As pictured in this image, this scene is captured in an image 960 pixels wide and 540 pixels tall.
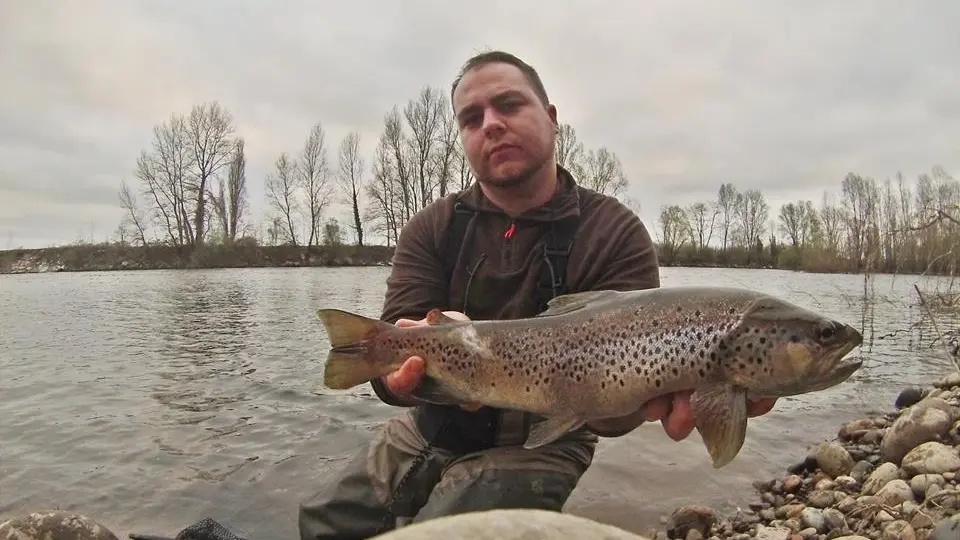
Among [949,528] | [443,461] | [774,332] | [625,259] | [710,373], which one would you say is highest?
[625,259]

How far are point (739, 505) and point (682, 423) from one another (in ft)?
9.89

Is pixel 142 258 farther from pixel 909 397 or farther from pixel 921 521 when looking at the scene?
pixel 921 521

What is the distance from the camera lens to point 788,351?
238cm

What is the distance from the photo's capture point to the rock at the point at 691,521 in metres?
4.50

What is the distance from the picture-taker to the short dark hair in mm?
3598

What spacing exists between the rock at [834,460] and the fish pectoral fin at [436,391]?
4.25 m

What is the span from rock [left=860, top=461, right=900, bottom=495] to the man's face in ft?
11.9

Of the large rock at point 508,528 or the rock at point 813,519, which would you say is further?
the rock at point 813,519

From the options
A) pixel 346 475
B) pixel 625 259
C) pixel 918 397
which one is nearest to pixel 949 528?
pixel 625 259

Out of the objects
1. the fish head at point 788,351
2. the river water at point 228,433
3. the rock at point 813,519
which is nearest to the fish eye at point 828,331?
the fish head at point 788,351

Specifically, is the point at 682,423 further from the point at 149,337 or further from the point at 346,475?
the point at 149,337

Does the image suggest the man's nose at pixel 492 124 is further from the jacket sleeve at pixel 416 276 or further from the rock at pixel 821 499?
the rock at pixel 821 499

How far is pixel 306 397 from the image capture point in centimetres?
836

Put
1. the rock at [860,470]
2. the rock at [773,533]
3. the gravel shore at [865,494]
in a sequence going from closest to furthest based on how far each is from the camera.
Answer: the gravel shore at [865,494] → the rock at [773,533] → the rock at [860,470]
